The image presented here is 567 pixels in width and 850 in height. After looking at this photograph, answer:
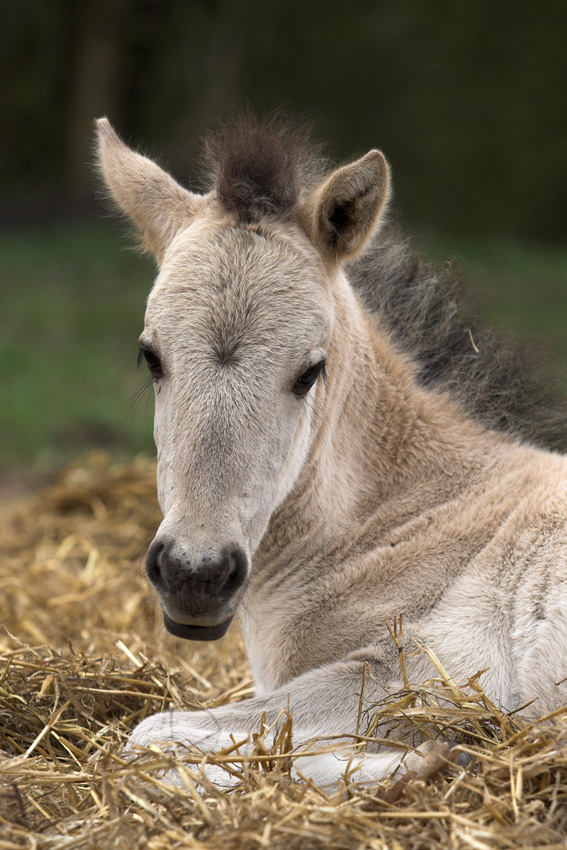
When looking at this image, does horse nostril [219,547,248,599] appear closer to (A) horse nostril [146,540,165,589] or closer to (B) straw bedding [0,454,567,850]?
(A) horse nostril [146,540,165,589]

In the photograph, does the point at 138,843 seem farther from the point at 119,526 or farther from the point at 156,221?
the point at 119,526

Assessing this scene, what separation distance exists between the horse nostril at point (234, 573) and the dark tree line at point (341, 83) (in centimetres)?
1434

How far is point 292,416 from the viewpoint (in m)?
3.38

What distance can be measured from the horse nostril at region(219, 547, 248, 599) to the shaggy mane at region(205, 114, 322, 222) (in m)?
1.32

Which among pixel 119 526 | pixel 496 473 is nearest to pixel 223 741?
pixel 496 473

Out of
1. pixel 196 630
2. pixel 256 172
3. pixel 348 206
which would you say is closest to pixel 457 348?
pixel 348 206

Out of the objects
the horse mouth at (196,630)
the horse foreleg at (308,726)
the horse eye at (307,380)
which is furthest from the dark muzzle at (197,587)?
the horse eye at (307,380)

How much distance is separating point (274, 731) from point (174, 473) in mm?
1036

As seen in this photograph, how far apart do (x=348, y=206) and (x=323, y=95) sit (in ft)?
48.1

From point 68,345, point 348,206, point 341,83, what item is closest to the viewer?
point 348,206

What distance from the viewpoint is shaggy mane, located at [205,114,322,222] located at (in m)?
3.57

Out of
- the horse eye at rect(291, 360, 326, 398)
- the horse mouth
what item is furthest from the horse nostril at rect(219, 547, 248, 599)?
the horse eye at rect(291, 360, 326, 398)

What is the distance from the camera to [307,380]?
133 inches

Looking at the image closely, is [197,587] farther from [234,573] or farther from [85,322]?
[85,322]
